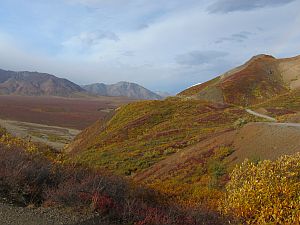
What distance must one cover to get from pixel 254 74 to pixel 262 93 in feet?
39.8

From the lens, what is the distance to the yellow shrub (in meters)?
9.02

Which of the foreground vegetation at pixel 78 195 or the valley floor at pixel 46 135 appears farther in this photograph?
the valley floor at pixel 46 135

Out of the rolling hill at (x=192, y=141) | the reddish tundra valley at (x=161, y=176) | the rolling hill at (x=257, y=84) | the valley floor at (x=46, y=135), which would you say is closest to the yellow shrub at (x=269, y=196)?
the reddish tundra valley at (x=161, y=176)

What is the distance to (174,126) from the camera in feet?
153

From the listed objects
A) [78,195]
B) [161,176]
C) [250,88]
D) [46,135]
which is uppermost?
[250,88]

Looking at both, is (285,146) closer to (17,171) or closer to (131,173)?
(131,173)

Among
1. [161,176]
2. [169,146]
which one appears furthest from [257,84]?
[161,176]

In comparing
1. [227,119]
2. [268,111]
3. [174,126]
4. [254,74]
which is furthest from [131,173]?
[254,74]

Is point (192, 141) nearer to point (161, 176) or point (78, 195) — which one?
point (161, 176)

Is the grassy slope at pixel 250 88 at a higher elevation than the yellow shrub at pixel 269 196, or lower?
higher

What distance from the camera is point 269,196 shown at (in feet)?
31.2

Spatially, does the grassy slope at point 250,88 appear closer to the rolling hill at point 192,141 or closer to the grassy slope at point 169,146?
the rolling hill at point 192,141

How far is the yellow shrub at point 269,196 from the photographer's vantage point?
9023mm

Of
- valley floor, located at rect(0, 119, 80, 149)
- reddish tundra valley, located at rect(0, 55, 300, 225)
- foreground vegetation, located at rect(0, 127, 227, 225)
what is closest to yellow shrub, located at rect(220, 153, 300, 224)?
reddish tundra valley, located at rect(0, 55, 300, 225)
